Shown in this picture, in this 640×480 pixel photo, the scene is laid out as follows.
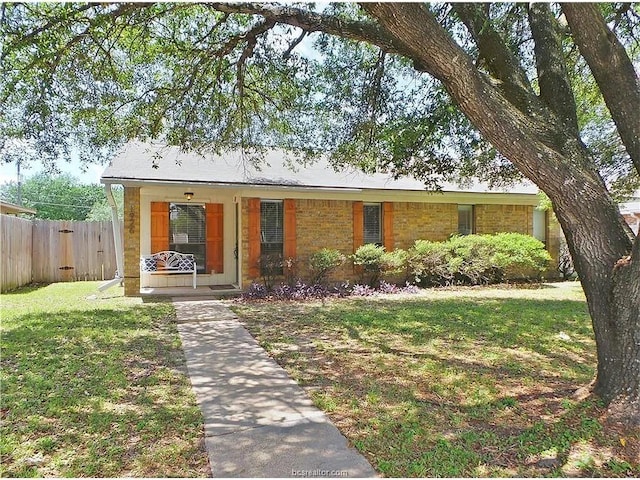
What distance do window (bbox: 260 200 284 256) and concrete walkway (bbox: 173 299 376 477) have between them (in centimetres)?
610

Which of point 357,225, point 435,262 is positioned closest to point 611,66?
point 357,225

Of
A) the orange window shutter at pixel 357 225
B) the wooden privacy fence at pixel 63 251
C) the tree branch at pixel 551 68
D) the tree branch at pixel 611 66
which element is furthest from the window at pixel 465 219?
the wooden privacy fence at pixel 63 251

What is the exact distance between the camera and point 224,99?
894 cm

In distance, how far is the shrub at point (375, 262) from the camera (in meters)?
12.2

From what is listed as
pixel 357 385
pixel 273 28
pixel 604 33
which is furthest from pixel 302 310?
pixel 604 33

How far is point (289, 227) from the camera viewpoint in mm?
12078

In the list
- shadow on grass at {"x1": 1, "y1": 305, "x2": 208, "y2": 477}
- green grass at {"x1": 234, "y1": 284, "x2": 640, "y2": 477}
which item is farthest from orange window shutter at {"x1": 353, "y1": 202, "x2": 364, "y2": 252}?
shadow on grass at {"x1": 1, "y1": 305, "x2": 208, "y2": 477}

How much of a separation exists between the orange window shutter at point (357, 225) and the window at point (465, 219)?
376 cm

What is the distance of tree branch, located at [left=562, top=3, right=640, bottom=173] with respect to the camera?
11.7ft

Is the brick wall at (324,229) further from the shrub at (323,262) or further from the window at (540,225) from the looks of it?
the window at (540,225)

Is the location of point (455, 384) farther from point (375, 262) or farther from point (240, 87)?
point (375, 262)

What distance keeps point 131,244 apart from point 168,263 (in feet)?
3.50

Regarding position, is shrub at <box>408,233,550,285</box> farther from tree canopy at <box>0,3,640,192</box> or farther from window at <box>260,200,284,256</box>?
window at <box>260,200,284,256</box>

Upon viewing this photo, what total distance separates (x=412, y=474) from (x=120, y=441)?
2.19m
